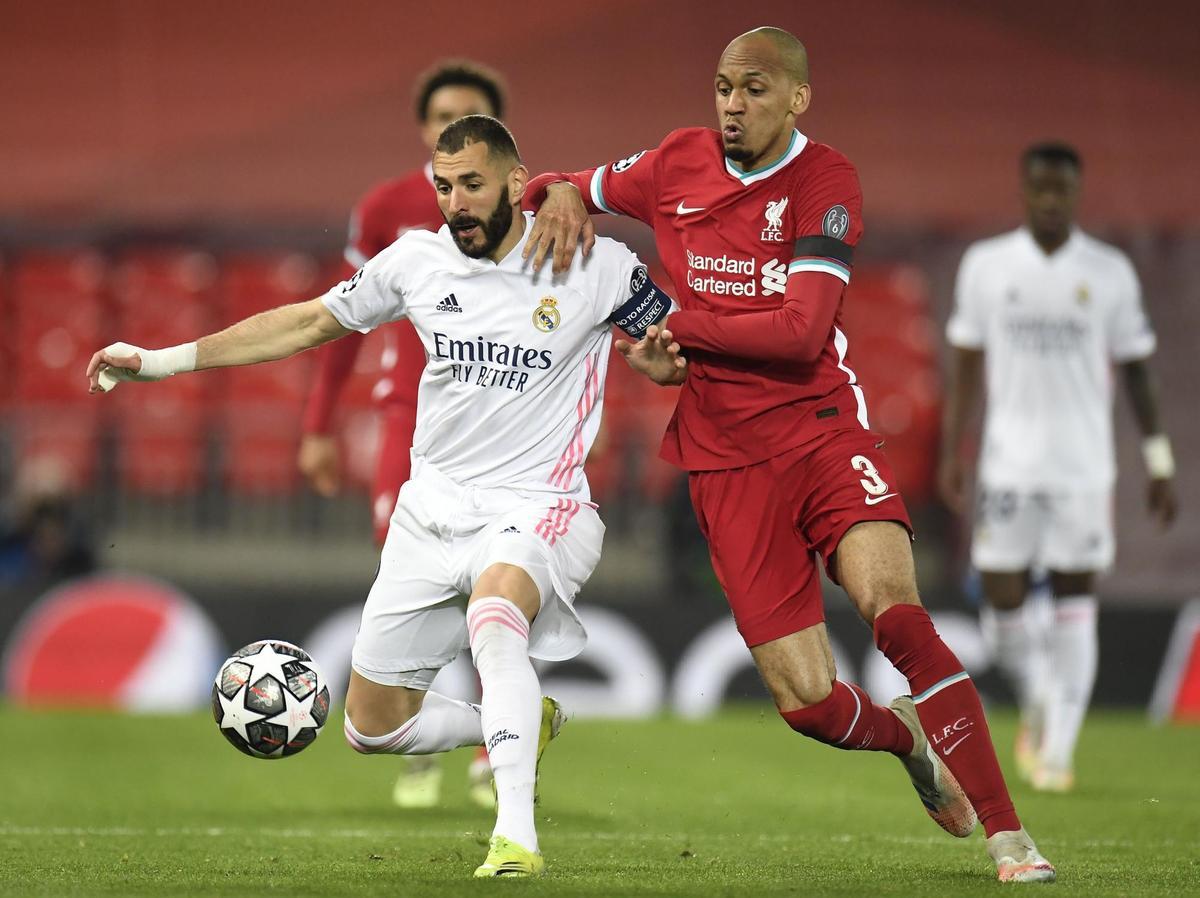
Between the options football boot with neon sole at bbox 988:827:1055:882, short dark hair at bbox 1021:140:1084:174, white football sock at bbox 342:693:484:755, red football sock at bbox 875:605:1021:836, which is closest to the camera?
football boot with neon sole at bbox 988:827:1055:882

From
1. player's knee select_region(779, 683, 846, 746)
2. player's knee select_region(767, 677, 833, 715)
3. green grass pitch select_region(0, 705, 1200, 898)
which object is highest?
player's knee select_region(767, 677, 833, 715)

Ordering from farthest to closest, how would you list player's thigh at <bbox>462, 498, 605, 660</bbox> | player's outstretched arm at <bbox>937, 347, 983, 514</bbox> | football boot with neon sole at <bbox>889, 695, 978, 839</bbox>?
player's outstretched arm at <bbox>937, 347, 983, 514</bbox> < football boot with neon sole at <bbox>889, 695, 978, 839</bbox> < player's thigh at <bbox>462, 498, 605, 660</bbox>

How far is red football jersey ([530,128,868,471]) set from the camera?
569cm

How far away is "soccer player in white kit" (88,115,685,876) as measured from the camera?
18.6 ft

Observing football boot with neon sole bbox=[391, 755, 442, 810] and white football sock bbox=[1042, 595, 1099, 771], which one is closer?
football boot with neon sole bbox=[391, 755, 442, 810]

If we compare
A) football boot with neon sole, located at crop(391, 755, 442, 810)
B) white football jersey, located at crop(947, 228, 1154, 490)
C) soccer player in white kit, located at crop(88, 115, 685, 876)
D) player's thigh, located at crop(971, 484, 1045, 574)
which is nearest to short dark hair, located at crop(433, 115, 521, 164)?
soccer player in white kit, located at crop(88, 115, 685, 876)

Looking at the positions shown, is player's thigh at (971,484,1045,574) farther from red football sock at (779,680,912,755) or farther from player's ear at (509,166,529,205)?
player's ear at (509,166,529,205)

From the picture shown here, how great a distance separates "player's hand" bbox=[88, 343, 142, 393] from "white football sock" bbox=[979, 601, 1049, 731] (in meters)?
4.89

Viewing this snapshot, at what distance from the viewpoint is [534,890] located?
4812 millimetres

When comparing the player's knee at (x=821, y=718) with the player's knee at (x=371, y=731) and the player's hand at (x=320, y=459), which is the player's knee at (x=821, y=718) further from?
the player's hand at (x=320, y=459)

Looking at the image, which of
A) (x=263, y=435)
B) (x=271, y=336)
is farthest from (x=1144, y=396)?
(x=263, y=435)

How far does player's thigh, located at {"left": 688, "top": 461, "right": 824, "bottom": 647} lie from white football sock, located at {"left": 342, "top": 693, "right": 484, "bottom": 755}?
97 centimetres

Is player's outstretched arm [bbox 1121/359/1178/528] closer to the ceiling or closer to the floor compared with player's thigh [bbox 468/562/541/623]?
closer to the ceiling

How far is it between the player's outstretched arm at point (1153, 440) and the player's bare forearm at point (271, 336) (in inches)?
185
